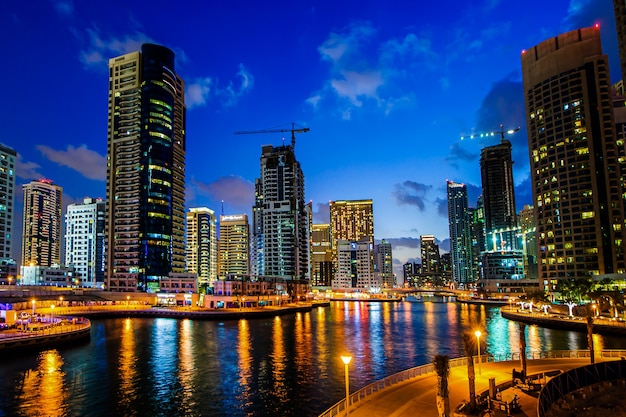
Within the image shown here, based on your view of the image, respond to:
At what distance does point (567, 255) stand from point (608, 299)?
7270cm

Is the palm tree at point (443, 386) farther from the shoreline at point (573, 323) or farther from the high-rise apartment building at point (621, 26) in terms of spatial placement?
the high-rise apartment building at point (621, 26)

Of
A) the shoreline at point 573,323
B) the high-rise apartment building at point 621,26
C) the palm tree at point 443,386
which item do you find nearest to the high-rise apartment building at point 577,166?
the shoreline at point 573,323

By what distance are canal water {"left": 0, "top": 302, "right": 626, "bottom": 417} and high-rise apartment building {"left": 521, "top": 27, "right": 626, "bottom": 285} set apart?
84.2m

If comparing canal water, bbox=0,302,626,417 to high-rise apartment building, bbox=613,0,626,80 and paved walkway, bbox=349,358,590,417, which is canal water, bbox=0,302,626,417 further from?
high-rise apartment building, bbox=613,0,626,80

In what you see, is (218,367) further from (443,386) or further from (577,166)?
(577,166)

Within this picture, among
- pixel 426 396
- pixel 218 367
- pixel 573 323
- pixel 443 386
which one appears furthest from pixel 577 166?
pixel 443 386

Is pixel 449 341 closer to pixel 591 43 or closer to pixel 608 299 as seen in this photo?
pixel 608 299

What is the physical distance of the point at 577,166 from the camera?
605 ft

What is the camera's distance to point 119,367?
65.4 m

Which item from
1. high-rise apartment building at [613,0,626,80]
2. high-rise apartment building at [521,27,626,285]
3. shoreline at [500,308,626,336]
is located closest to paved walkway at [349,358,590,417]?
shoreline at [500,308,626,336]

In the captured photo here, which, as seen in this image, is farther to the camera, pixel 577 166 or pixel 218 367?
pixel 577 166

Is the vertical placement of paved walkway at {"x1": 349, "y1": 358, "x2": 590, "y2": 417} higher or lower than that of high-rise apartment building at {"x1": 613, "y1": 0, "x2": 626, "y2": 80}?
lower

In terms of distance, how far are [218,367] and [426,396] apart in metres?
39.6

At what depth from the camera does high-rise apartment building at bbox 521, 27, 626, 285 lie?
584 feet
